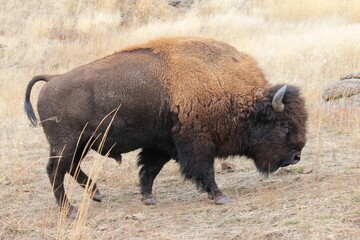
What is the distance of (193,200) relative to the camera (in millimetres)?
5711

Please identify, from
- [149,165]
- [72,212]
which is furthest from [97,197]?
[149,165]

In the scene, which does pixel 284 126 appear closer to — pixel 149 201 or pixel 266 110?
pixel 266 110

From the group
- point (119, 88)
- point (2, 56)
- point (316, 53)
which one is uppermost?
point (119, 88)

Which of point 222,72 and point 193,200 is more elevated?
point 222,72

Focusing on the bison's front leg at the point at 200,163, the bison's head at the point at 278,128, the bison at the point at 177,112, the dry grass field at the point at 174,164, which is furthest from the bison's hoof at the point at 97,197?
the bison's head at the point at 278,128

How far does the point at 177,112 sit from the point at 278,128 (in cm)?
106

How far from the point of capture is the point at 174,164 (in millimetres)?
7414

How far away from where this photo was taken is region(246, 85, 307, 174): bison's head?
5496 mm

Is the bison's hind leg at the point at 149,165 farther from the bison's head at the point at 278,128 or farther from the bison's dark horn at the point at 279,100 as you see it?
the bison's dark horn at the point at 279,100

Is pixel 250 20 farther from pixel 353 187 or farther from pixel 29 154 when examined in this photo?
pixel 353 187

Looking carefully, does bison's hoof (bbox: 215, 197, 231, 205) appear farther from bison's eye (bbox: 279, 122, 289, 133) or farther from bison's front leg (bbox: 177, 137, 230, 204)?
bison's eye (bbox: 279, 122, 289, 133)

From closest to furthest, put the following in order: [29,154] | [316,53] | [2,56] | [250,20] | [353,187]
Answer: [353,187] < [29,154] < [316,53] < [2,56] < [250,20]

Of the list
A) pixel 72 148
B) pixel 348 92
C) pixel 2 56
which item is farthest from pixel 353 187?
pixel 2 56

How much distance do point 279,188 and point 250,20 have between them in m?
11.7
